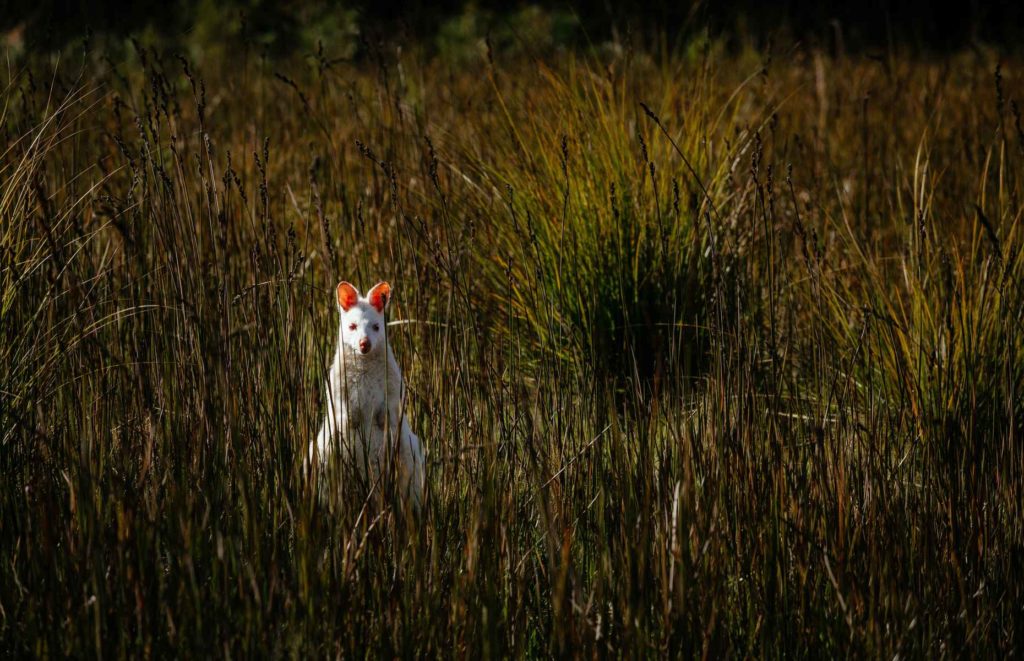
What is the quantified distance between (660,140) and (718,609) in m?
2.01

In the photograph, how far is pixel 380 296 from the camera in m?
2.44

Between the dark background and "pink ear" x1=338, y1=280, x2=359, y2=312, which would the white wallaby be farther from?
the dark background

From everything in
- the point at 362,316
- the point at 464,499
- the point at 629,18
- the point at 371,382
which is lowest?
the point at 464,499

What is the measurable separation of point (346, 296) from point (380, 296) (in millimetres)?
77

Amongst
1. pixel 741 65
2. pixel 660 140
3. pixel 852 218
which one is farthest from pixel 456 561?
pixel 741 65

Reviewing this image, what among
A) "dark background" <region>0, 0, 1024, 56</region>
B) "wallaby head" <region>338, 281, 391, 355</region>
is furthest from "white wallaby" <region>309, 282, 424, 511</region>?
"dark background" <region>0, 0, 1024, 56</region>

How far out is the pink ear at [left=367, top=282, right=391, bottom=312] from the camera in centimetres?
241

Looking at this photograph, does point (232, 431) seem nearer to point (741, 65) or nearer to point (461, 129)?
point (461, 129)

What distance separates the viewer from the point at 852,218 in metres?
→ 4.57

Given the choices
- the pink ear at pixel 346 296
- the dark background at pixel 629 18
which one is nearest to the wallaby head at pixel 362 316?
the pink ear at pixel 346 296

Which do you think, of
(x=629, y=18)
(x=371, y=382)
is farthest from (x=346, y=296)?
(x=629, y=18)

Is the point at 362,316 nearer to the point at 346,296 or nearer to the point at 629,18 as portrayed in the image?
the point at 346,296

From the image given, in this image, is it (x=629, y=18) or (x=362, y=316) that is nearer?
(x=362, y=316)

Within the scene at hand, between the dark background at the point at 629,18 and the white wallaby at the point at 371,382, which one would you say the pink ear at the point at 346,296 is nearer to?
the white wallaby at the point at 371,382
